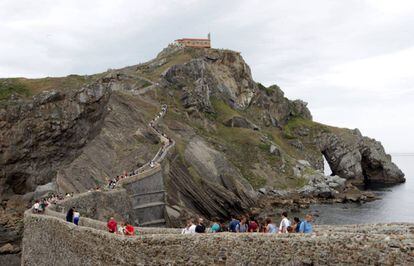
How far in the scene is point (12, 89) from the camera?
366 feet

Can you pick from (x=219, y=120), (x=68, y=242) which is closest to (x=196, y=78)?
(x=219, y=120)

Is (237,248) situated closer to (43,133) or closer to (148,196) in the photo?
(148,196)

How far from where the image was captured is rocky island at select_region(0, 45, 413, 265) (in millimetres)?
57906

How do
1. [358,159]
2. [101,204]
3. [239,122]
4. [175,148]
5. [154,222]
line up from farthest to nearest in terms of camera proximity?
[358,159]
[239,122]
[175,148]
[154,222]
[101,204]

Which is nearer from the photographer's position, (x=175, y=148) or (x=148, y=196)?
(x=148, y=196)

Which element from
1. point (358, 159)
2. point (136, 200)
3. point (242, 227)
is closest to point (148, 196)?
point (136, 200)

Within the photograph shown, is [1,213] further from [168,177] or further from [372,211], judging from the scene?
[372,211]

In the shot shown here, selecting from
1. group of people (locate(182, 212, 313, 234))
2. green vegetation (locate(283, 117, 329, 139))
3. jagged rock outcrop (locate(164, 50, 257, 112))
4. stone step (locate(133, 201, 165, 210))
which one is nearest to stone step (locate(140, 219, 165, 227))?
stone step (locate(133, 201, 165, 210))

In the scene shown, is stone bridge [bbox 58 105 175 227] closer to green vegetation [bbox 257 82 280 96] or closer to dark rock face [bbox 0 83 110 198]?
dark rock face [bbox 0 83 110 198]

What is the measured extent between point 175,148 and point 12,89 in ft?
188

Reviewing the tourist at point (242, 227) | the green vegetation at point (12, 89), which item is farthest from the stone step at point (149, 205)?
the green vegetation at point (12, 89)

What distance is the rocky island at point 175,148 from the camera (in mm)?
57906

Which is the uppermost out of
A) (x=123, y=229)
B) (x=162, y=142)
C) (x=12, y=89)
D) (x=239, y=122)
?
(x=12, y=89)

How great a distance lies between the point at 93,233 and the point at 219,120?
97.3 m
